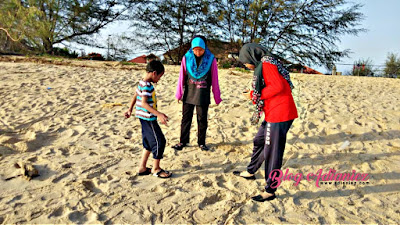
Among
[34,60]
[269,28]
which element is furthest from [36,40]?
[269,28]

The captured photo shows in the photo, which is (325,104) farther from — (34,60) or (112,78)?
(34,60)

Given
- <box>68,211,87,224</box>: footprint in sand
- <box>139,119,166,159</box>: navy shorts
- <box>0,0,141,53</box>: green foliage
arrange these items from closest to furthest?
<box>68,211,87,224</box>: footprint in sand, <box>139,119,166,159</box>: navy shorts, <box>0,0,141,53</box>: green foliage

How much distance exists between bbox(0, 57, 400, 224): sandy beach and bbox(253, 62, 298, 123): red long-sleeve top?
2.94 ft

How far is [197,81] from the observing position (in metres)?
4.13

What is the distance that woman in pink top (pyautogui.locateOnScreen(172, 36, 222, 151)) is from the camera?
409 centimetres

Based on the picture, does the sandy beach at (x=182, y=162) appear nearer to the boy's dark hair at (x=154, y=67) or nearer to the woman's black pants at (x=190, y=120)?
the woman's black pants at (x=190, y=120)

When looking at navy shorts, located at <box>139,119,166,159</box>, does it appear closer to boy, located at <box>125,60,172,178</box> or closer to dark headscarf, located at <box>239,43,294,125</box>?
boy, located at <box>125,60,172,178</box>

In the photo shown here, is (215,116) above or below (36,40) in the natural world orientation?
below

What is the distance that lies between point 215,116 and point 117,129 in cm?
185

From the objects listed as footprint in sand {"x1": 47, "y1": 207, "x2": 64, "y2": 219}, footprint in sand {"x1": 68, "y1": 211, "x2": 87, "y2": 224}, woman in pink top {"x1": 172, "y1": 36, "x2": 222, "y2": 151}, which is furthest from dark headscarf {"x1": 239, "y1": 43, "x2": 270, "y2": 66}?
footprint in sand {"x1": 47, "y1": 207, "x2": 64, "y2": 219}

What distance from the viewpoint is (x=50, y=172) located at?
11.2 ft

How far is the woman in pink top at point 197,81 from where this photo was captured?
13.4 ft

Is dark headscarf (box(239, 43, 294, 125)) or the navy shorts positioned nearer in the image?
dark headscarf (box(239, 43, 294, 125))

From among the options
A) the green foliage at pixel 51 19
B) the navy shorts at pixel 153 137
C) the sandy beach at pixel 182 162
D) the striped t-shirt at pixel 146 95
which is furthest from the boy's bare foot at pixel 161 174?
the green foliage at pixel 51 19
